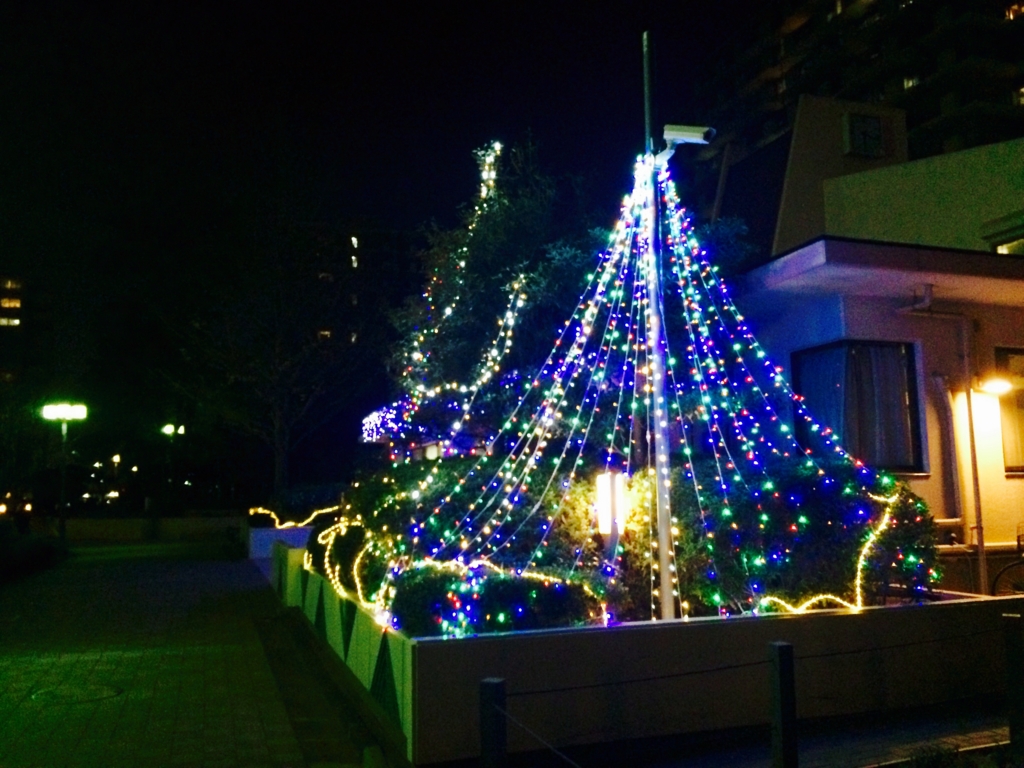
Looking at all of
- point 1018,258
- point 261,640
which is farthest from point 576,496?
point 1018,258

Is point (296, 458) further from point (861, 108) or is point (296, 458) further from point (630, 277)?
point (630, 277)

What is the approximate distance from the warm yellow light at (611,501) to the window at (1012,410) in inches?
256

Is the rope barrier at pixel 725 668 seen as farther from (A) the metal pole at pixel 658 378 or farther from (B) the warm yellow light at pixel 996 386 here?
(B) the warm yellow light at pixel 996 386

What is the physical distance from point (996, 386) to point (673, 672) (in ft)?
24.5

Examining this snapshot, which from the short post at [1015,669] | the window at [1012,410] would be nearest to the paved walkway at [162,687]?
the short post at [1015,669]

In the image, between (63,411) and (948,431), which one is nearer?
(948,431)

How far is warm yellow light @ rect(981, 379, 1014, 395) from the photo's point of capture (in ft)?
40.5

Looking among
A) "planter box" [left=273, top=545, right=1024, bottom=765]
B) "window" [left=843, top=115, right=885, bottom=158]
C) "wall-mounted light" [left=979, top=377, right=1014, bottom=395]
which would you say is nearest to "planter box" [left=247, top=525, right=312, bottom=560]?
"window" [left=843, top=115, right=885, bottom=158]

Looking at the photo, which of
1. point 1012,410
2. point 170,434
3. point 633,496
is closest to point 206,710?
point 633,496

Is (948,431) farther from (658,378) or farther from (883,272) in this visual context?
(658,378)

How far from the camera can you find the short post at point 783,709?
4750mm

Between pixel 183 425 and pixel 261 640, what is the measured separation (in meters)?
24.8

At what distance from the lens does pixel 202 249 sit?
2989cm

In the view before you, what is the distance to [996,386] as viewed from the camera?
1239 cm
